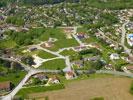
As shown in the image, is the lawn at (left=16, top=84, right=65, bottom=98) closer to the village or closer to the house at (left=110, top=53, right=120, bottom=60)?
the village

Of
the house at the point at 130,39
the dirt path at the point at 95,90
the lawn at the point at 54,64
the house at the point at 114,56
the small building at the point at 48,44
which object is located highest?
the house at the point at 130,39

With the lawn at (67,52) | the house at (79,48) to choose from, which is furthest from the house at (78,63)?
the house at (79,48)

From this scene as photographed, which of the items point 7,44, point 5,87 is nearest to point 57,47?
point 7,44

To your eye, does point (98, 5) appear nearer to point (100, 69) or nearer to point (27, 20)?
point (27, 20)

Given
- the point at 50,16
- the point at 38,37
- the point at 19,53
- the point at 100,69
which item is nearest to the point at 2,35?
Answer: the point at 38,37

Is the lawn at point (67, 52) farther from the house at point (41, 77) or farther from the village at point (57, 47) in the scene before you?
the house at point (41, 77)

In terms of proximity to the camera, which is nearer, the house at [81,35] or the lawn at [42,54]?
the lawn at [42,54]

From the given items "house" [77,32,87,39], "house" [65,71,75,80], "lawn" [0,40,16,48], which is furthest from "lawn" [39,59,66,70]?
"house" [77,32,87,39]

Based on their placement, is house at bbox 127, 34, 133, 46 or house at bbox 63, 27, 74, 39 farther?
house at bbox 63, 27, 74, 39
